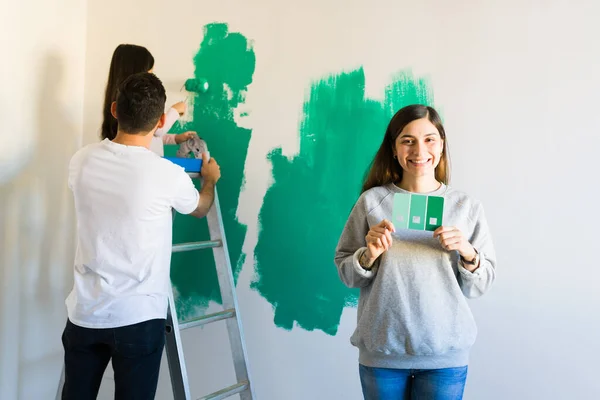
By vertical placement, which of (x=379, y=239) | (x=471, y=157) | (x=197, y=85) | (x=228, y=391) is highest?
(x=197, y=85)

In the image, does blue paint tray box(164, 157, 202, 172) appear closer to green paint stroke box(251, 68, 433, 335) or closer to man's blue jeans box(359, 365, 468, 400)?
green paint stroke box(251, 68, 433, 335)

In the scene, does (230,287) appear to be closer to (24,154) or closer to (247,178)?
(247,178)

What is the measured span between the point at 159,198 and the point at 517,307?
119cm

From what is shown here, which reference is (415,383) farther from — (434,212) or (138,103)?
(138,103)

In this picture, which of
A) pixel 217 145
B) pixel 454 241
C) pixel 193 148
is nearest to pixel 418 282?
pixel 454 241

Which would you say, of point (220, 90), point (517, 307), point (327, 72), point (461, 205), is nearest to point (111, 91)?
point (220, 90)

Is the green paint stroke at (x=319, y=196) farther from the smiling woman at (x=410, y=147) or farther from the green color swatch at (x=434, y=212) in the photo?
the green color swatch at (x=434, y=212)

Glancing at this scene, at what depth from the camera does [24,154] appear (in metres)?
2.26

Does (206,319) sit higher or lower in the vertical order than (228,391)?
higher

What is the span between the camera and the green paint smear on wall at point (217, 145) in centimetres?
230

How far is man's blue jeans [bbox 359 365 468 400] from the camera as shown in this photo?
146cm

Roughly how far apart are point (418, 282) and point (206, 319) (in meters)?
0.87

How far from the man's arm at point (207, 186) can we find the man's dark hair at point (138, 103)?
0.35 meters

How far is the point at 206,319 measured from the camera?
2025 mm
